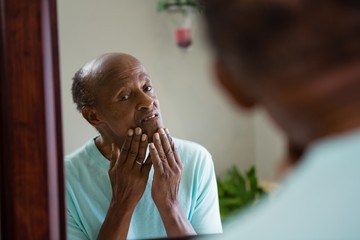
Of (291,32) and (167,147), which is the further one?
(167,147)

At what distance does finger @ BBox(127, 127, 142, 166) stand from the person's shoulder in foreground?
13.1 inches

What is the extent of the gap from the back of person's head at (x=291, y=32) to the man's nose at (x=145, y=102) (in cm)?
33

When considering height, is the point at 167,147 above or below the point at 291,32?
below

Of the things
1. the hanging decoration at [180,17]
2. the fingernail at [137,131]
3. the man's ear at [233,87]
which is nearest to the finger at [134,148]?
the fingernail at [137,131]

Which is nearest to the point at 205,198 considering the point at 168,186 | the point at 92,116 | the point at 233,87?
the point at 168,186

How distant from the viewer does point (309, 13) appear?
207 millimetres

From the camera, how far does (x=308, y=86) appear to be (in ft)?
0.68

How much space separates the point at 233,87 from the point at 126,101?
1.04 ft

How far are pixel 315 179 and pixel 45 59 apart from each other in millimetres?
384

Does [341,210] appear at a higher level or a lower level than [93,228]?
higher

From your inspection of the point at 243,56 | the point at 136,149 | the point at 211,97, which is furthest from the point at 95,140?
the point at 243,56

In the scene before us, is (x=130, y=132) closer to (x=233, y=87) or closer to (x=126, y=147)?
(x=126, y=147)

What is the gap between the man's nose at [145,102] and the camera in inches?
21.4

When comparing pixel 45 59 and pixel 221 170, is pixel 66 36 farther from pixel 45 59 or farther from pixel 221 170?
pixel 221 170
